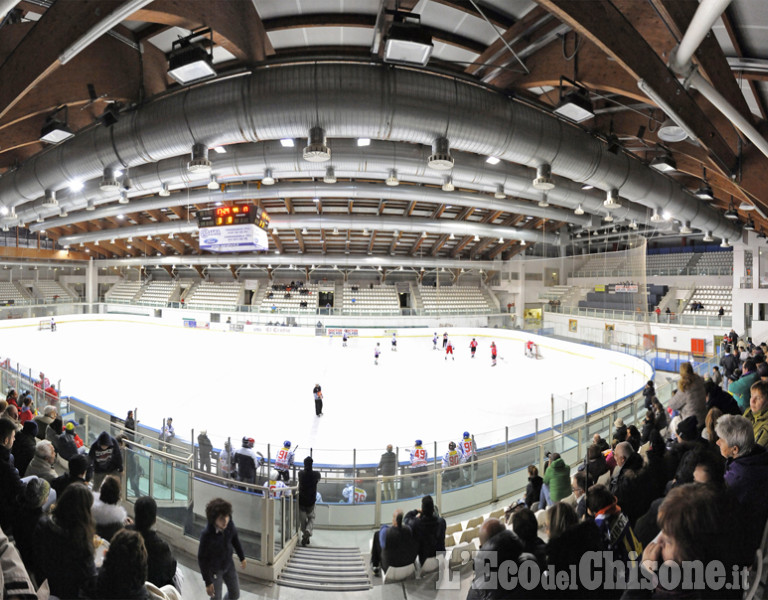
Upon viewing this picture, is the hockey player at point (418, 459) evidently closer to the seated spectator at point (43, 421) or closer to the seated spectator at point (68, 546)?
the seated spectator at point (68, 546)

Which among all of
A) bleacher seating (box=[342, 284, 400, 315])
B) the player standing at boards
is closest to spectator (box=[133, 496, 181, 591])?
the player standing at boards

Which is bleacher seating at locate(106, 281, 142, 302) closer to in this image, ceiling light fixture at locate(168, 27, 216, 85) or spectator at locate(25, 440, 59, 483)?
ceiling light fixture at locate(168, 27, 216, 85)

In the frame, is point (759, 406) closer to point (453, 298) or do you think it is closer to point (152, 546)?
point (152, 546)

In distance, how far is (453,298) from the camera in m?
31.7

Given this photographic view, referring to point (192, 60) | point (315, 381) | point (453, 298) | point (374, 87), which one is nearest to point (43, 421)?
point (192, 60)

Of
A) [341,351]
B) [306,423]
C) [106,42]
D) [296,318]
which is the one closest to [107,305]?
[296,318]

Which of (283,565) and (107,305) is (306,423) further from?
(107,305)

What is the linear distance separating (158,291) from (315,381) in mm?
27819

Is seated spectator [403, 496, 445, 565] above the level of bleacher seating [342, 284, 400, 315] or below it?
below

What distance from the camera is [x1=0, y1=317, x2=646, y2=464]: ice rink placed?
1017 cm

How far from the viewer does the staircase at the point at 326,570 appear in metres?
3.93

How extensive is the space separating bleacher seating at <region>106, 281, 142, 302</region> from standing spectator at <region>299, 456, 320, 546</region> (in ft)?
125

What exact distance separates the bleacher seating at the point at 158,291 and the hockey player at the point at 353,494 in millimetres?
33827

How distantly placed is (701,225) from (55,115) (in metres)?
18.2
